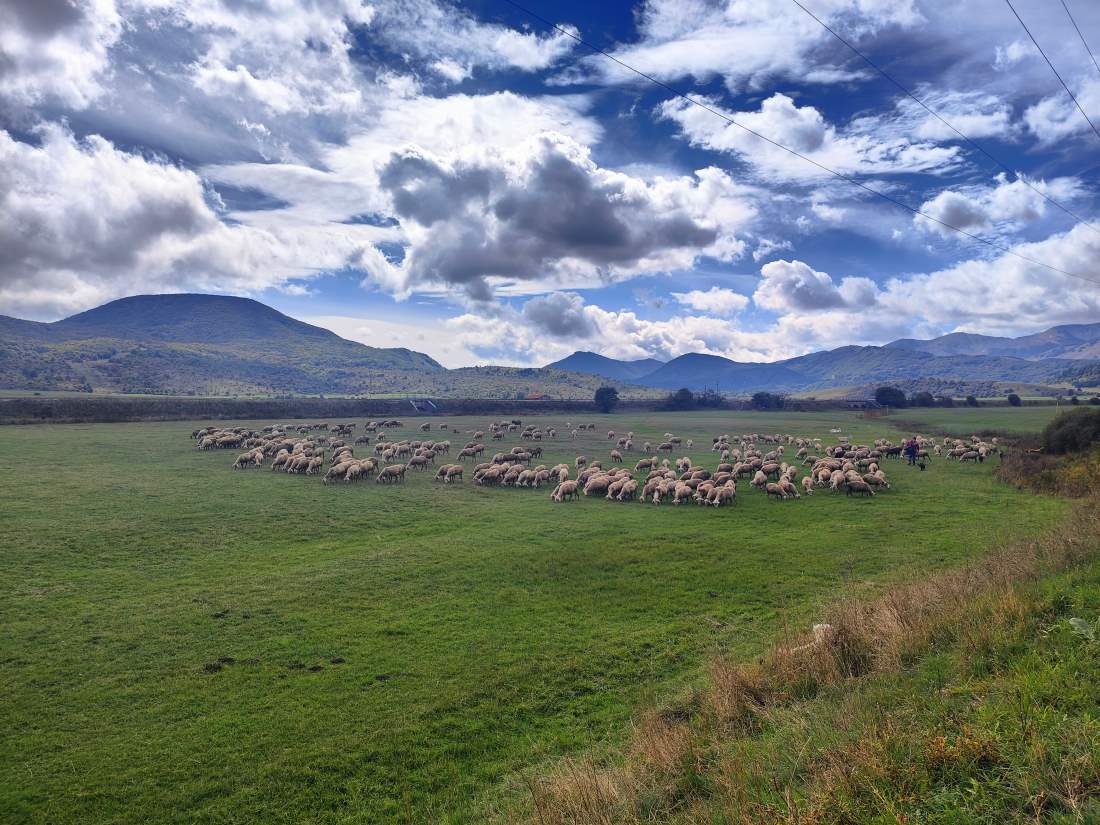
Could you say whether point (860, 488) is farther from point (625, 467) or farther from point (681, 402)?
point (681, 402)

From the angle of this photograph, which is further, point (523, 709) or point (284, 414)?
point (284, 414)

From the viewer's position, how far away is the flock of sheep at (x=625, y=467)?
28859 mm

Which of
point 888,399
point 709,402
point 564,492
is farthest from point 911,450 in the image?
point 709,402

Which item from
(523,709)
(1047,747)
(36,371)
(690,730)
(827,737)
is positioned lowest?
(523,709)

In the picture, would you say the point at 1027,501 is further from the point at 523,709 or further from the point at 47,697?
the point at 47,697

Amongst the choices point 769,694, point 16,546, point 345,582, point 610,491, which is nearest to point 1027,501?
point 610,491

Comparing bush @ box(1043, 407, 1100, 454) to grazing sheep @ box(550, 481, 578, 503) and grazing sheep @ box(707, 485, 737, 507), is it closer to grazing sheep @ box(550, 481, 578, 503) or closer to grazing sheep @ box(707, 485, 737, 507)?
grazing sheep @ box(707, 485, 737, 507)

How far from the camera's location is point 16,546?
1738 cm

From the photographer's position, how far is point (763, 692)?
28.4 feet

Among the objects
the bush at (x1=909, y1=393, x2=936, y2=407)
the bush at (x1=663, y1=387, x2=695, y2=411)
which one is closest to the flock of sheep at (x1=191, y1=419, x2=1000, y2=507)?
the bush at (x1=663, y1=387, x2=695, y2=411)

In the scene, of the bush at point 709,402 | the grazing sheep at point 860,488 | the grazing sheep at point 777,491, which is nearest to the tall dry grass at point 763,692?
the grazing sheep at point 777,491

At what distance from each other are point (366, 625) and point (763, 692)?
8.97 meters

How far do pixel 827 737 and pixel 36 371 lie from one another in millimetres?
261041

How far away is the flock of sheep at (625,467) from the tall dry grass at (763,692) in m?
15.5
